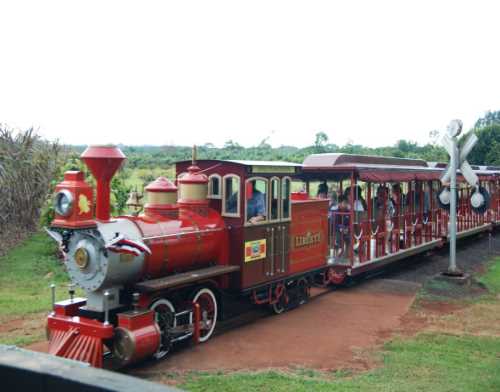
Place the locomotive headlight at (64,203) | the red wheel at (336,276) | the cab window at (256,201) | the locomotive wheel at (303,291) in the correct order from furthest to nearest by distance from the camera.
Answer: the red wheel at (336,276) < the locomotive wheel at (303,291) < the cab window at (256,201) < the locomotive headlight at (64,203)

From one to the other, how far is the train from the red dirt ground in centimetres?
31

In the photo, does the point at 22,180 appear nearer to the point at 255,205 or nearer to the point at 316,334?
the point at 255,205

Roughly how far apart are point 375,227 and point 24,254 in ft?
28.9

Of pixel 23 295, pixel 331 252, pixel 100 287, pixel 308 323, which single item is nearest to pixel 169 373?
pixel 100 287

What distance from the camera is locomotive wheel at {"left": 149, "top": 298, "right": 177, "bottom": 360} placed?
281 inches

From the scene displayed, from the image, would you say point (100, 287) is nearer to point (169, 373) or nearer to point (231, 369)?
point (169, 373)

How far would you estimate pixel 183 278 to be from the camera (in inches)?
290

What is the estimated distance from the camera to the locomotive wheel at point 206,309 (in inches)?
311

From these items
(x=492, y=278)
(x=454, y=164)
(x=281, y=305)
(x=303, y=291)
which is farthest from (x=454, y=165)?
(x=281, y=305)

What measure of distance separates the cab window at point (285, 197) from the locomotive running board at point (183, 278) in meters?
1.56

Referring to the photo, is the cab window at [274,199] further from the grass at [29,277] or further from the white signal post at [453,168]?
the white signal post at [453,168]

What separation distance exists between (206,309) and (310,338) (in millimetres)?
1629

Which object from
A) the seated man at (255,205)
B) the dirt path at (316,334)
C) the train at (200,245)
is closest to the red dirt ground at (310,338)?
the dirt path at (316,334)

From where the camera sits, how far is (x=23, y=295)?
10406mm
